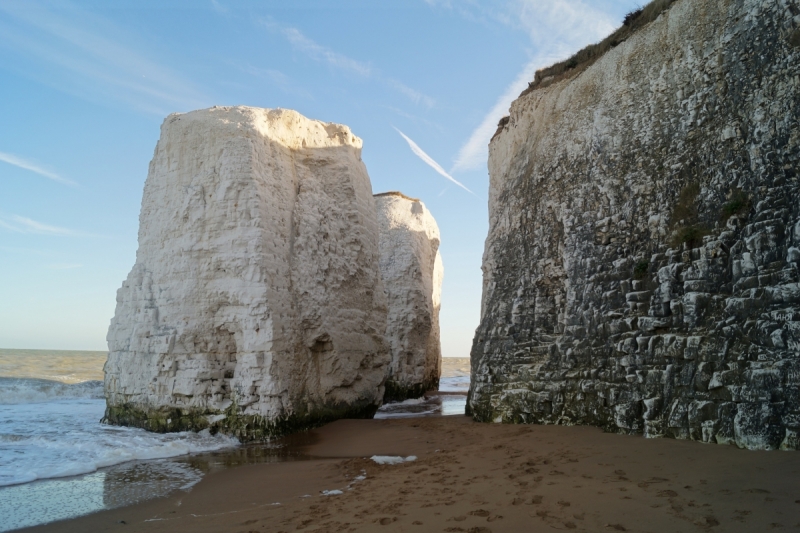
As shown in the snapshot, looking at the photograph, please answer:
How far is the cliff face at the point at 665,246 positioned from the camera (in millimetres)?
6078

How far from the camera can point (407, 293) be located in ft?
75.5

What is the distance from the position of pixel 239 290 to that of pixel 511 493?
7.41 m

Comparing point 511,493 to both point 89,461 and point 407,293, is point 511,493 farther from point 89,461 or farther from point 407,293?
point 407,293

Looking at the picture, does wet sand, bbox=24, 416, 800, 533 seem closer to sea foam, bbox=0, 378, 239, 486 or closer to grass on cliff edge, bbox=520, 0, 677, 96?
sea foam, bbox=0, 378, 239, 486

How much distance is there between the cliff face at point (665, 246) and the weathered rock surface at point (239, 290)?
12.0 feet

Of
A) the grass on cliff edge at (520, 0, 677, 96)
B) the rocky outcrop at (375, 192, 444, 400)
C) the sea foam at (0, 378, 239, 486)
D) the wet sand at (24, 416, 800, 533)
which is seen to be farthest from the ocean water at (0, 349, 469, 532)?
the rocky outcrop at (375, 192, 444, 400)

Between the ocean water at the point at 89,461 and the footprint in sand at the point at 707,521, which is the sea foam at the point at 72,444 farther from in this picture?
the footprint in sand at the point at 707,521

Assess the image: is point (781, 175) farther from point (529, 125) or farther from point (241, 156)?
point (241, 156)

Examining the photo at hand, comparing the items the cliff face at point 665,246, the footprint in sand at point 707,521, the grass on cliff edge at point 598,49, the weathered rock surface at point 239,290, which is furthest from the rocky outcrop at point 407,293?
the footprint in sand at point 707,521

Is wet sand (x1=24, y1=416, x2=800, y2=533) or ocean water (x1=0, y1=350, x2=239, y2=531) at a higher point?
wet sand (x1=24, y1=416, x2=800, y2=533)

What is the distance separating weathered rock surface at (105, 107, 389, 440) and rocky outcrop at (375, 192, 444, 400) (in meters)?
8.72

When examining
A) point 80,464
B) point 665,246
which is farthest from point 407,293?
point 80,464

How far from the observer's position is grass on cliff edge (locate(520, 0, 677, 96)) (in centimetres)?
962

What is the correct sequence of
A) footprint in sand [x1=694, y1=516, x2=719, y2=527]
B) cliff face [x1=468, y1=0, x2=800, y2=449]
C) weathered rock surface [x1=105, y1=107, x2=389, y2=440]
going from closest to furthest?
footprint in sand [x1=694, y1=516, x2=719, y2=527] → cliff face [x1=468, y1=0, x2=800, y2=449] → weathered rock surface [x1=105, y1=107, x2=389, y2=440]
